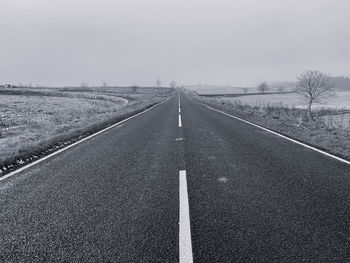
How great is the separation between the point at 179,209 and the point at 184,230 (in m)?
0.55

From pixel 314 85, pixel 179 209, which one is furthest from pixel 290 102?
pixel 179 209

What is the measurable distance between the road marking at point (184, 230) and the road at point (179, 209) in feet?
0.04

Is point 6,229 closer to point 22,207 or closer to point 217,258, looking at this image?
point 22,207

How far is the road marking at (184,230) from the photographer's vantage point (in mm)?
2578

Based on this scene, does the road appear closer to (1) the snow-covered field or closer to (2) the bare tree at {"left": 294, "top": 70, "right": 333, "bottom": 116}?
(1) the snow-covered field

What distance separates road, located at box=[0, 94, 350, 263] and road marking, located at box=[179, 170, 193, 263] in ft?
0.04

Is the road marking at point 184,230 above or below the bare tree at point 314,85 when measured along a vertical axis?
below

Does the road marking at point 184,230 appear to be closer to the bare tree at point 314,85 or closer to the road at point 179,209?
the road at point 179,209

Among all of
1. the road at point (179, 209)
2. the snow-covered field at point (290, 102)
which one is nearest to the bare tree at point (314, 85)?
the snow-covered field at point (290, 102)

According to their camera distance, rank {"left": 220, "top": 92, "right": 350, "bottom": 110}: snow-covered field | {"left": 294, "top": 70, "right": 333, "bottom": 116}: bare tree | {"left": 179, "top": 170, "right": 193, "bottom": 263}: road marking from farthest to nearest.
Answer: {"left": 220, "top": 92, "right": 350, "bottom": 110}: snow-covered field
{"left": 294, "top": 70, "right": 333, "bottom": 116}: bare tree
{"left": 179, "top": 170, "right": 193, "bottom": 263}: road marking

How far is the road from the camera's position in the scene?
269cm

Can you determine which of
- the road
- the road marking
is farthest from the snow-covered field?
the road marking

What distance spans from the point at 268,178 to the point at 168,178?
205cm

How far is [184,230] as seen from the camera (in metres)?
3.04
